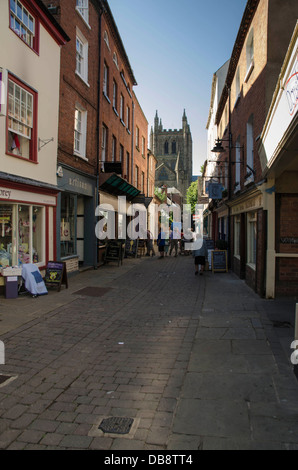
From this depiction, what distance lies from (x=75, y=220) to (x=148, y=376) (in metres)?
9.78

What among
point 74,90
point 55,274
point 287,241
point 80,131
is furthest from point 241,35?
point 55,274

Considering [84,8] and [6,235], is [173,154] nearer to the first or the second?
[84,8]

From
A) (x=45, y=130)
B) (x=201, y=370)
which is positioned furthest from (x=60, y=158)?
(x=201, y=370)

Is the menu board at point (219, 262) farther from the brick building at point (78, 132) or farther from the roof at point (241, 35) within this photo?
the roof at point (241, 35)

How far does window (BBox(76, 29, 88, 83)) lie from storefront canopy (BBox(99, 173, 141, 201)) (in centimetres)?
399

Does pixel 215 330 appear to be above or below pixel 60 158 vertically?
below

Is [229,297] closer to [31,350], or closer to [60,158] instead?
[31,350]

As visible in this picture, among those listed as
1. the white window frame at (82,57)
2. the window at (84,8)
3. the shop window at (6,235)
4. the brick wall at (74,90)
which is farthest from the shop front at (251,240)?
the window at (84,8)

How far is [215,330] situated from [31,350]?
313cm

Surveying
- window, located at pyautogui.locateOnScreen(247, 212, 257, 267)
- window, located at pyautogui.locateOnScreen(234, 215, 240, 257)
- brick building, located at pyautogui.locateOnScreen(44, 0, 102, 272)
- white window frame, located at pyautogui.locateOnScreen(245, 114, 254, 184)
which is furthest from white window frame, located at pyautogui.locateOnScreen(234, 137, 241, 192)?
brick building, located at pyautogui.locateOnScreen(44, 0, 102, 272)

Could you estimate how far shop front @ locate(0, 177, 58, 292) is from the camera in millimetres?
8930

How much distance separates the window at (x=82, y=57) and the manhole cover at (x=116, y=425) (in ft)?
42.3

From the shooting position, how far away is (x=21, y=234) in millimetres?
9656

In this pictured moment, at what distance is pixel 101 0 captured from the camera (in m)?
15.0
